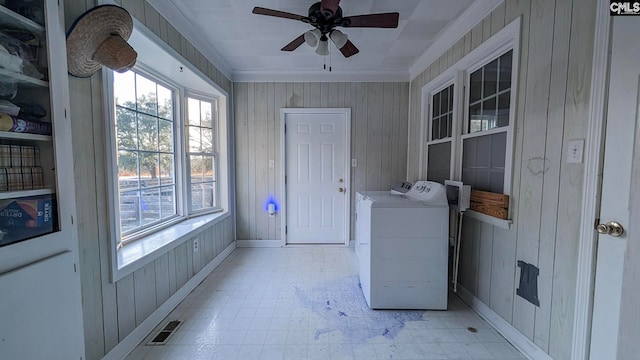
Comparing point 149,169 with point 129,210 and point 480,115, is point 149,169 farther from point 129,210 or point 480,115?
point 480,115

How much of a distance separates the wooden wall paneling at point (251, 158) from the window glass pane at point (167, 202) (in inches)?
41.8

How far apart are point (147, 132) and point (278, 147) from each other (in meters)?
1.62

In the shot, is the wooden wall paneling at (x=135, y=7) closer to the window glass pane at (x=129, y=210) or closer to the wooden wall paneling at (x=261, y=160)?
the window glass pane at (x=129, y=210)

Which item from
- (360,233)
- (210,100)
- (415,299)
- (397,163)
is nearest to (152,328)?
(360,233)

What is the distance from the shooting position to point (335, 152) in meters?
3.55

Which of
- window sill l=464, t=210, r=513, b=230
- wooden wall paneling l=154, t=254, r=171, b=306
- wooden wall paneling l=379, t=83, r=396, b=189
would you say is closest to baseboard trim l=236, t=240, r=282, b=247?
wooden wall paneling l=154, t=254, r=171, b=306

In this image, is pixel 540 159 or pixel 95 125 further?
pixel 540 159

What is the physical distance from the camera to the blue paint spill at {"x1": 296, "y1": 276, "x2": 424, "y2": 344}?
179 centimetres

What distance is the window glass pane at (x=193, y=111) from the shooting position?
2.86m

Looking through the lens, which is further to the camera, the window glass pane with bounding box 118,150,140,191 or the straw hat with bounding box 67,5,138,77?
the window glass pane with bounding box 118,150,140,191

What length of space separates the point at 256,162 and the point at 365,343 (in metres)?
2.62

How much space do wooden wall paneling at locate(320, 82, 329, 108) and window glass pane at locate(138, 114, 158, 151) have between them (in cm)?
204

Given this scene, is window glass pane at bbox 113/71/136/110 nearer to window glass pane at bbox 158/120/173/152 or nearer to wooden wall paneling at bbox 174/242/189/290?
window glass pane at bbox 158/120/173/152

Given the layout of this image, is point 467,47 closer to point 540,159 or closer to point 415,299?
point 540,159
